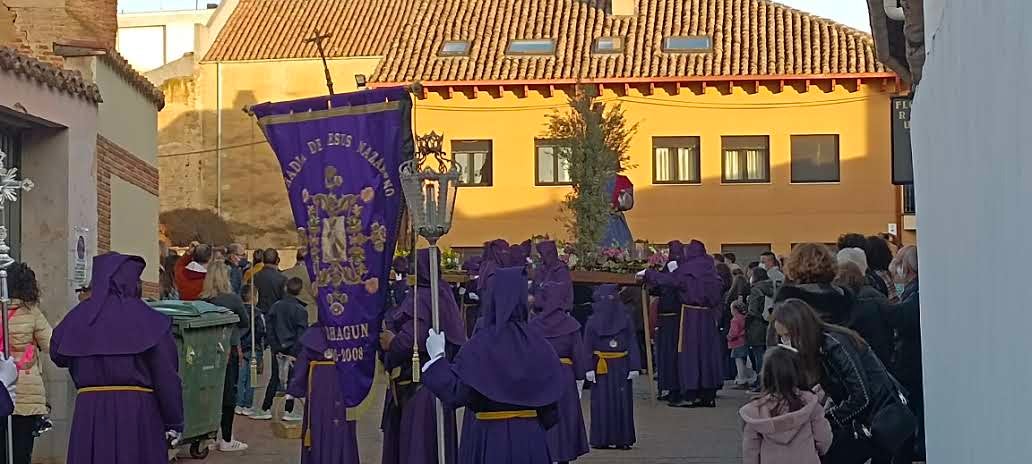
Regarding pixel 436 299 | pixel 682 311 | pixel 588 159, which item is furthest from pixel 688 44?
pixel 436 299

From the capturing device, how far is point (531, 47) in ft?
123

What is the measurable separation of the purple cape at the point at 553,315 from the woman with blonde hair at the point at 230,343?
299 cm

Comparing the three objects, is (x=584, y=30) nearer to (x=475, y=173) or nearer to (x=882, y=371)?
(x=475, y=173)

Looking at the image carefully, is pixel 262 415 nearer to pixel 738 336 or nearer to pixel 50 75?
pixel 50 75

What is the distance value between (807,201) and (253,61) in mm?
15376

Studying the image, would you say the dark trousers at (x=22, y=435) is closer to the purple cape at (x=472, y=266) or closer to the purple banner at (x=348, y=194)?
the purple banner at (x=348, y=194)

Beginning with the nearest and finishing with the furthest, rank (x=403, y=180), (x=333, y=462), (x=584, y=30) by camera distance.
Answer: (x=403, y=180) < (x=333, y=462) < (x=584, y=30)

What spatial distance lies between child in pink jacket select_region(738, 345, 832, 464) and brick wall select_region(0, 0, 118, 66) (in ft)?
33.2

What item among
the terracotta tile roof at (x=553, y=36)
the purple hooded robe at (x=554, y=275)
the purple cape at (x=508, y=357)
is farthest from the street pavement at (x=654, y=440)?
the terracotta tile roof at (x=553, y=36)

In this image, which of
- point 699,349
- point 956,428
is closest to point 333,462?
point 956,428

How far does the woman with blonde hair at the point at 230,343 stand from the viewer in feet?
42.7

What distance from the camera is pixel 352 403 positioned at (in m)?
9.68

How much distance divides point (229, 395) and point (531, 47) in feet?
83.2

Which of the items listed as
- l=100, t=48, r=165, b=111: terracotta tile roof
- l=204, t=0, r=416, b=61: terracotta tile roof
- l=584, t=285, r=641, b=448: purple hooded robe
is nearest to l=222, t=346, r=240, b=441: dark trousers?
l=100, t=48, r=165, b=111: terracotta tile roof
